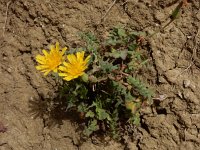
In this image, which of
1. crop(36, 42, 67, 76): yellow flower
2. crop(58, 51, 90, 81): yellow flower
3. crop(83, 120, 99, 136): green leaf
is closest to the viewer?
crop(58, 51, 90, 81): yellow flower

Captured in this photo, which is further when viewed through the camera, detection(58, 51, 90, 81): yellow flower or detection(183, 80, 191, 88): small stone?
detection(183, 80, 191, 88): small stone

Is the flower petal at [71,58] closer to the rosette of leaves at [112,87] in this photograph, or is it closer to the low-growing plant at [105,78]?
the low-growing plant at [105,78]

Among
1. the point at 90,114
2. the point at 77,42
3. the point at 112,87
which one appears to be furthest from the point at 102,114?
the point at 77,42

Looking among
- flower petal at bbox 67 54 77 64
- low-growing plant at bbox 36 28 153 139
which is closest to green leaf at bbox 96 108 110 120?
low-growing plant at bbox 36 28 153 139

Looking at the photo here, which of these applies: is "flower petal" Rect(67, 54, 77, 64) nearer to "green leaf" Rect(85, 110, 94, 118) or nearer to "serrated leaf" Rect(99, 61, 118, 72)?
"serrated leaf" Rect(99, 61, 118, 72)

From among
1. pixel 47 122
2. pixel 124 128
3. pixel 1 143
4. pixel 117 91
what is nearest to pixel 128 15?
pixel 117 91

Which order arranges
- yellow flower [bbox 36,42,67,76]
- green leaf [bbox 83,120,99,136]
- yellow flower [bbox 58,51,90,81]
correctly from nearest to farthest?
yellow flower [bbox 58,51,90,81] → yellow flower [bbox 36,42,67,76] → green leaf [bbox 83,120,99,136]

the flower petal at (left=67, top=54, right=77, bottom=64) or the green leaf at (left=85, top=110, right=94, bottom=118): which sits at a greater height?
the flower petal at (left=67, top=54, right=77, bottom=64)
